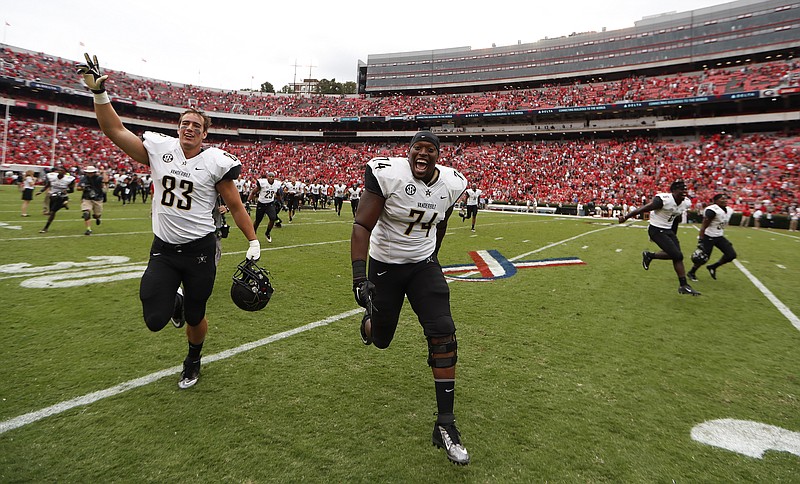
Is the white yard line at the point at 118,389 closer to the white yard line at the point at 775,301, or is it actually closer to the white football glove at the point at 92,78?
the white football glove at the point at 92,78

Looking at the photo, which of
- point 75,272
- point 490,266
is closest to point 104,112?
point 75,272

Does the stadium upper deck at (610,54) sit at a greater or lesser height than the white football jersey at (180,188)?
greater

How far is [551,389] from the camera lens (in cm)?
349

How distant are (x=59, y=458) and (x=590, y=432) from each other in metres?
3.36

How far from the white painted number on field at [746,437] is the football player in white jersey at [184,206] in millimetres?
3761

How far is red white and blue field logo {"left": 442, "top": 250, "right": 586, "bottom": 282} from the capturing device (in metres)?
7.88

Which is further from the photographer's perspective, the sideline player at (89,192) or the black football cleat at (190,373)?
the sideline player at (89,192)

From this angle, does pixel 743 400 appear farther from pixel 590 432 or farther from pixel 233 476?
pixel 233 476

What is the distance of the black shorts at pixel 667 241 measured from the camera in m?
7.50

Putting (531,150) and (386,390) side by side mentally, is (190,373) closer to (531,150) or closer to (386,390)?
(386,390)

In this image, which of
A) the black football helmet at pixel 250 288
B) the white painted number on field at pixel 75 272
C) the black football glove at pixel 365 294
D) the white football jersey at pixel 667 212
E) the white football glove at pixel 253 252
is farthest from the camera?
the white football jersey at pixel 667 212

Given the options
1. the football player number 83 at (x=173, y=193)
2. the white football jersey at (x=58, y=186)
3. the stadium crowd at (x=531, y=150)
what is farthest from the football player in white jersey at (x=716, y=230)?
the stadium crowd at (x=531, y=150)

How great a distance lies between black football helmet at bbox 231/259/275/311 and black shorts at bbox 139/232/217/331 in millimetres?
208

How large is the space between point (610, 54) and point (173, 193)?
59.3 meters
